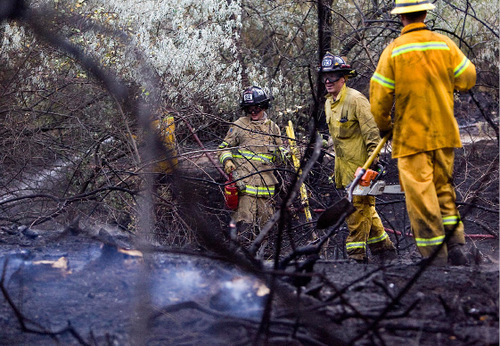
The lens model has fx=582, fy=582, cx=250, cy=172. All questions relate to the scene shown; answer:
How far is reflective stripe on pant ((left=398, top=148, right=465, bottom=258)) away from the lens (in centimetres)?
375

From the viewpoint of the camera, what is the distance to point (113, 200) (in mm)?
6008

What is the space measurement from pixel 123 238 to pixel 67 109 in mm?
2881

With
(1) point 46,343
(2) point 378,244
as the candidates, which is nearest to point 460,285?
(2) point 378,244

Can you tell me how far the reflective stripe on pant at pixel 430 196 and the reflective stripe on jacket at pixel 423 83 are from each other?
0.26ft

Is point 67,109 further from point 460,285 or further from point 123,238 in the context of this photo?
point 460,285

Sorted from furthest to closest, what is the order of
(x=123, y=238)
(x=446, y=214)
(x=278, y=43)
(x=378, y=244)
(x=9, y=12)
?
(x=278, y=43)
(x=9, y=12)
(x=378, y=244)
(x=123, y=238)
(x=446, y=214)

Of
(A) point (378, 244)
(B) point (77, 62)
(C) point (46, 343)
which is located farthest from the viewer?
(B) point (77, 62)

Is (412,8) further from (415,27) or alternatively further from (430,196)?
(430,196)

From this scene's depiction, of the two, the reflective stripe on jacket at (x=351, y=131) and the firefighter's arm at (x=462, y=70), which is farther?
the reflective stripe on jacket at (x=351, y=131)

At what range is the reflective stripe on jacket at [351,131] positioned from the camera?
486 centimetres

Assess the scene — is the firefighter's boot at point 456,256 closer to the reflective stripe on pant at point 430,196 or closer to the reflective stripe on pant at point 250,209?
the reflective stripe on pant at point 430,196

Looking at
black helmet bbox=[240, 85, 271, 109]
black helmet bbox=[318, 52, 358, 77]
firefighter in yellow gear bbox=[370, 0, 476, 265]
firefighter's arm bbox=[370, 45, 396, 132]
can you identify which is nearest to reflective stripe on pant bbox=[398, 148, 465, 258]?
firefighter in yellow gear bbox=[370, 0, 476, 265]

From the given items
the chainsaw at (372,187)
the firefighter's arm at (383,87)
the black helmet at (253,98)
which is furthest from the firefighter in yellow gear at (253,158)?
the firefighter's arm at (383,87)

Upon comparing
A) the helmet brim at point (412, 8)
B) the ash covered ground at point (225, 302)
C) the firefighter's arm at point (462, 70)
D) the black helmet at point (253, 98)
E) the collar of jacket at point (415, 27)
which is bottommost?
the ash covered ground at point (225, 302)
